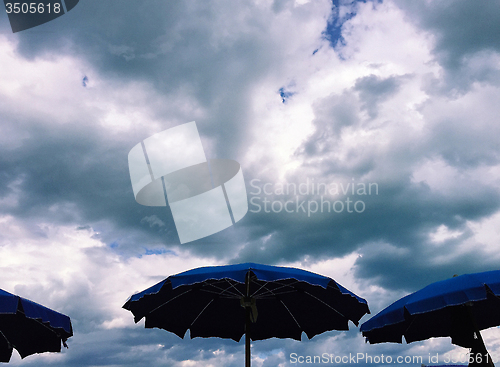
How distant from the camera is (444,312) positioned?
8930mm

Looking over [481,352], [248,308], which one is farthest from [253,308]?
[481,352]

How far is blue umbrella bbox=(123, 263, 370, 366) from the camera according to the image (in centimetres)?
723

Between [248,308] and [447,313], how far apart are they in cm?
517

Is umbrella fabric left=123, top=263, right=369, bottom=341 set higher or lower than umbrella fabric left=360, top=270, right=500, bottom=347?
higher

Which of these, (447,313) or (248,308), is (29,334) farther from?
(447,313)

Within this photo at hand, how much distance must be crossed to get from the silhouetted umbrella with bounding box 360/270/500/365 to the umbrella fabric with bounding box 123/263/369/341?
68cm

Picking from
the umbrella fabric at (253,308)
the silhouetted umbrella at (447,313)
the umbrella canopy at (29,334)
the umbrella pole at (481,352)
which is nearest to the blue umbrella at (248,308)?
the umbrella fabric at (253,308)

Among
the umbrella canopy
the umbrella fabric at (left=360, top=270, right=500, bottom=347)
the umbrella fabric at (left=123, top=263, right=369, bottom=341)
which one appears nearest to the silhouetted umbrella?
the umbrella fabric at (left=360, top=270, right=500, bottom=347)

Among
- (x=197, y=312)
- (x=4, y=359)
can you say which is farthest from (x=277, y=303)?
(x=4, y=359)

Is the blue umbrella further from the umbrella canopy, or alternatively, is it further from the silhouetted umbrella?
the umbrella canopy

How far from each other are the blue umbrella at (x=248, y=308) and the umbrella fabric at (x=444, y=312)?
0.69 meters

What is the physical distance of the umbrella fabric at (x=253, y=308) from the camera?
728 cm

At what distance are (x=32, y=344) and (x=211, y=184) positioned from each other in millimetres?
7099

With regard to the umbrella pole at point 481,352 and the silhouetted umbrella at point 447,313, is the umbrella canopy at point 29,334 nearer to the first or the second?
the silhouetted umbrella at point 447,313
